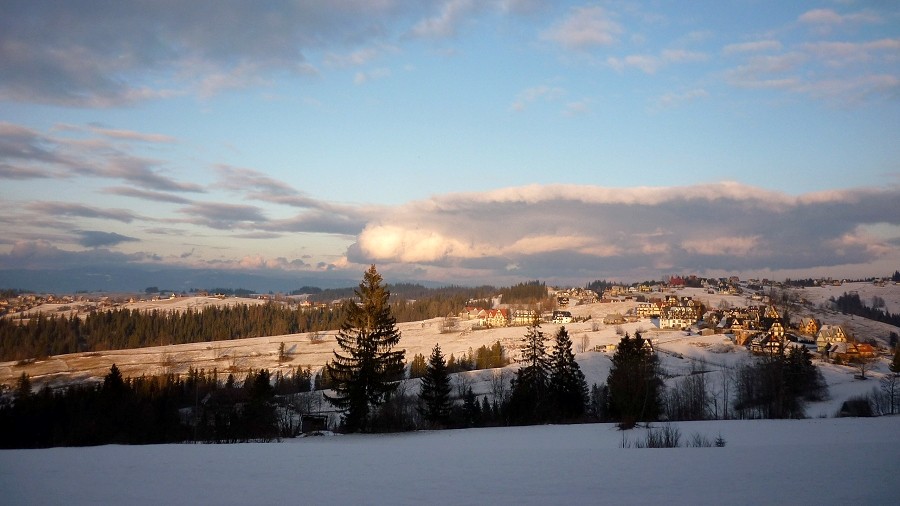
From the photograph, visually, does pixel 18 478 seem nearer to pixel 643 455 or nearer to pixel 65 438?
pixel 643 455

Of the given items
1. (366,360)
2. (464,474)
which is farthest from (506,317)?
(464,474)

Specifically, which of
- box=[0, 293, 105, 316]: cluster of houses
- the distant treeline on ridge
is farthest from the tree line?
box=[0, 293, 105, 316]: cluster of houses

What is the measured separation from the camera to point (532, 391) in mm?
35188

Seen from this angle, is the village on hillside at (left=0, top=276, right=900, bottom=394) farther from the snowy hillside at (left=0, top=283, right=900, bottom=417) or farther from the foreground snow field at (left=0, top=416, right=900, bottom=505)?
the foreground snow field at (left=0, top=416, right=900, bottom=505)

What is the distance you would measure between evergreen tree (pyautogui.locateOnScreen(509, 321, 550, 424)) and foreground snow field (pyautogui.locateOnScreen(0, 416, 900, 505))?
14370 mm

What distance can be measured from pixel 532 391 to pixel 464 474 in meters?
24.3

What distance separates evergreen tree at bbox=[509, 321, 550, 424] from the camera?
31811 mm

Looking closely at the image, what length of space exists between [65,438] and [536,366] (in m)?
25.6

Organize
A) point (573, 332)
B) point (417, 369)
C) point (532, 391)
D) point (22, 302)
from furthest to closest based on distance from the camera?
point (22, 302), point (573, 332), point (417, 369), point (532, 391)

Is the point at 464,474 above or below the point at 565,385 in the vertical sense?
above

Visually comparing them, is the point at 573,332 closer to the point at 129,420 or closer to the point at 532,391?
the point at 532,391

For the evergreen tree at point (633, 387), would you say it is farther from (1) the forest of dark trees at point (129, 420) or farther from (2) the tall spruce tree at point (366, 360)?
(1) the forest of dark trees at point (129, 420)

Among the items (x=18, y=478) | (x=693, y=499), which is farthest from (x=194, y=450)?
(x=693, y=499)

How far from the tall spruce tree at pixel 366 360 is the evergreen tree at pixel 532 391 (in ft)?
28.3
